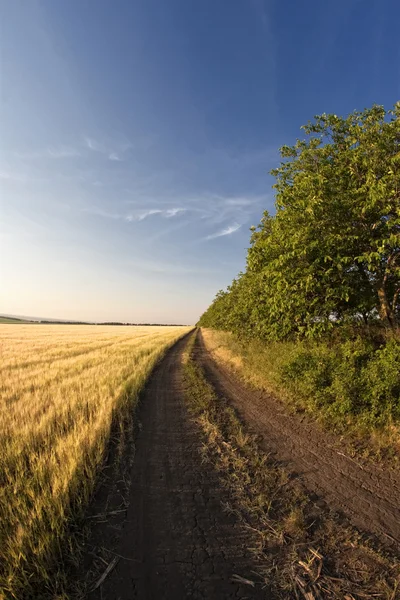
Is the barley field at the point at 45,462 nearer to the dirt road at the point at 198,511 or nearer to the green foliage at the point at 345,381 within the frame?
the dirt road at the point at 198,511

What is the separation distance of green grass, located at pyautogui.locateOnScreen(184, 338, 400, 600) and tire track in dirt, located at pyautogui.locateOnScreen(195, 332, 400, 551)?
0.31 metres

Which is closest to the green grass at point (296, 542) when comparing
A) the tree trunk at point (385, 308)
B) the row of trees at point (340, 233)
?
the row of trees at point (340, 233)

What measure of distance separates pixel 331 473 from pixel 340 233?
602 cm

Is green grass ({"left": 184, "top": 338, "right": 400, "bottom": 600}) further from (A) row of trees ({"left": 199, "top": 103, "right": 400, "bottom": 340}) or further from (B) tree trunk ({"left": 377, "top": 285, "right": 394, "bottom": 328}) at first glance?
(B) tree trunk ({"left": 377, "top": 285, "right": 394, "bottom": 328})

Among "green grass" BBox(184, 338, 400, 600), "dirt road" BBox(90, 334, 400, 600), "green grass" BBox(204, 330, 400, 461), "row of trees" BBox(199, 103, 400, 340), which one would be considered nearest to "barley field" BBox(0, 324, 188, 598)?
"dirt road" BBox(90, 334, 400, 600)

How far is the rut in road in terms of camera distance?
2.90 m

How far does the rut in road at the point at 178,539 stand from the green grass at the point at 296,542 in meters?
0.20

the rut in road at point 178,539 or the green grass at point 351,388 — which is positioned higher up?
the green grass at point 351,388

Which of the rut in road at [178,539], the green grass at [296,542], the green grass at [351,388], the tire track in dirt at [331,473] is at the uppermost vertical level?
the green grass at [351,388]

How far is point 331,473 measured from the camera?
512cm

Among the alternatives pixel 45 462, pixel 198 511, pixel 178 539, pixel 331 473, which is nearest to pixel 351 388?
pixel 331 473

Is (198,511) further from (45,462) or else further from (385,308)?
(385,308)

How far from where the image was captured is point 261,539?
351cm

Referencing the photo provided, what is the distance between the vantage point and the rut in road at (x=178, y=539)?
2900 millimetres
